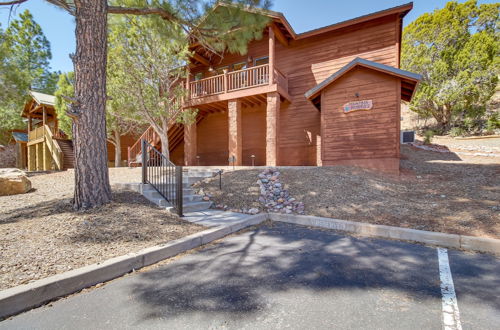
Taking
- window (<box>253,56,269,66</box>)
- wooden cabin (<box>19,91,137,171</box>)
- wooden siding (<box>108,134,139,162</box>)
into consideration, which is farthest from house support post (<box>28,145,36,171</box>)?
window (<box>253,56,269,66</box>)

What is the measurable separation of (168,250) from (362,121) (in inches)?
314

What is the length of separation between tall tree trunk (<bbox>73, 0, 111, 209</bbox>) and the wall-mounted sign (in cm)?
784

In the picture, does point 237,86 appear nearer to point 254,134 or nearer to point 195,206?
point 254,134

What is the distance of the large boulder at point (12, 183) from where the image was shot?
18.7ft

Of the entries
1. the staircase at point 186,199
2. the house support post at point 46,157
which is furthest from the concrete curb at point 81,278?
the house support post at point 46,157

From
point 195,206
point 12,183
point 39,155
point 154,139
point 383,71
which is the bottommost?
point 195,206

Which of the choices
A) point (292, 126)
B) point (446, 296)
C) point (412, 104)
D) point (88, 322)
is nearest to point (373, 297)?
Answer: point (446, 296)

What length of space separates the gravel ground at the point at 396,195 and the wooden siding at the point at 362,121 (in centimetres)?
100

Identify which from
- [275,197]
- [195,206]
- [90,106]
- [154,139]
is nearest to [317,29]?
[275,197]

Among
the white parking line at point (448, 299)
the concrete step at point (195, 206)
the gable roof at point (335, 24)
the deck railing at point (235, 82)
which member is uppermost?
the gable roof at point (335, 24)

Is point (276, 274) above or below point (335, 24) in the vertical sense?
below

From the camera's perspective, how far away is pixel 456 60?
53.2ft

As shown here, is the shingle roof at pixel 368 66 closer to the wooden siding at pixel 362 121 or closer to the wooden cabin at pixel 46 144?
the wooden siding at pixel 362 121

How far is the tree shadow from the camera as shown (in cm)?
213
